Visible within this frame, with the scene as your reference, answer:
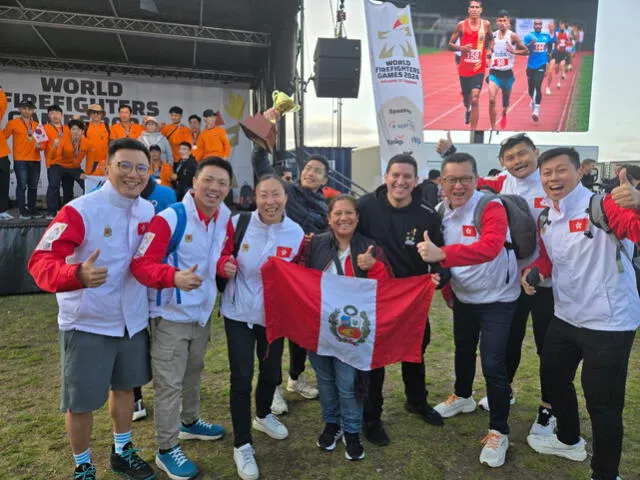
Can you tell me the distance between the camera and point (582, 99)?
1565cm

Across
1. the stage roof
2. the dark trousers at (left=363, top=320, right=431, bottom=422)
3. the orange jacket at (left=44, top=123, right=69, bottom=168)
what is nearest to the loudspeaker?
the stage roof

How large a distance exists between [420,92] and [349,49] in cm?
166

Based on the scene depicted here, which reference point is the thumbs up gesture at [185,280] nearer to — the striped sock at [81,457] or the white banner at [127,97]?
the striped sock at [81,457]

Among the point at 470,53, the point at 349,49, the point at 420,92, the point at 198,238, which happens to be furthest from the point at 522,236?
the point at 470,53

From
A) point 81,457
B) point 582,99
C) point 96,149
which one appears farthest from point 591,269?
point 582,99

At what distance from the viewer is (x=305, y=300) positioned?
9.25 feet

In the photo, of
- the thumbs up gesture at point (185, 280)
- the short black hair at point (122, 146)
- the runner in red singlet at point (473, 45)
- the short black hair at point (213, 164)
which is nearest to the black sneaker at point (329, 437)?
the thumbs up gesture at point (185, 280)

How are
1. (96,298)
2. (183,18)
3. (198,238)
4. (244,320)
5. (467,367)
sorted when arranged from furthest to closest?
Result: (183,18) < (467,367) < (244,320) < (198,238) < (96,298)

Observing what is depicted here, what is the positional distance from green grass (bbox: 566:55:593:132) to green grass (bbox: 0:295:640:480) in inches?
541

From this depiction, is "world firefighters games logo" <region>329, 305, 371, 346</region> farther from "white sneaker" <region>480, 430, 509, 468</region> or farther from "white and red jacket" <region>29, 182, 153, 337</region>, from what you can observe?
"white and red jacket" <region>29, 182, 153, 337</region>

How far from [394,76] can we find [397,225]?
6134mm

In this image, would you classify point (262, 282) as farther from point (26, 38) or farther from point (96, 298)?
point (26, 38)

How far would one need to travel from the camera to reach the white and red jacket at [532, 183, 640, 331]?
7.49 ft

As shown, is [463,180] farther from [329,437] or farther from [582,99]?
[582,99]
